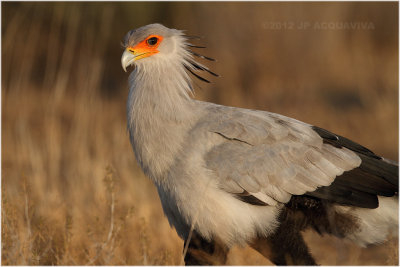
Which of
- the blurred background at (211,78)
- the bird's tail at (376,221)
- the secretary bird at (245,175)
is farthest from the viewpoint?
the blurred background at (211,78)

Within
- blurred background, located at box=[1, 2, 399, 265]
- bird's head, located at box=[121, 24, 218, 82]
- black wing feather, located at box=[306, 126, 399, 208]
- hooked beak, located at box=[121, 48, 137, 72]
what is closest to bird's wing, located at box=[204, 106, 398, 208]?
black wing feather, located at box=[306, 126, 399, 208]

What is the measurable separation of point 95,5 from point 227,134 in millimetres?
6148

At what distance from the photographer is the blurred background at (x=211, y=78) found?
6.05m

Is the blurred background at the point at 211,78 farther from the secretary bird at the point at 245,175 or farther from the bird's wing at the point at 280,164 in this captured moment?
the bird's wing at the point at 280,164

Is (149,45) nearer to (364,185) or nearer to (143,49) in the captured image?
(143,49)

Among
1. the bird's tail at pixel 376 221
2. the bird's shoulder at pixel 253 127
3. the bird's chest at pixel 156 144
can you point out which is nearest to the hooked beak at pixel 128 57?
the bird's chest at pixel 156 144

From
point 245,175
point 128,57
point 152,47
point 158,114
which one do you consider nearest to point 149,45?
point 152,47

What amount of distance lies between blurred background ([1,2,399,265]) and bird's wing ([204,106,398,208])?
2.23 m

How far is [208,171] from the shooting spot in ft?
9.44

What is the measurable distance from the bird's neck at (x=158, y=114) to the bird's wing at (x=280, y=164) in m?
0.18

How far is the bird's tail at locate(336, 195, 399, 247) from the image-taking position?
3.03 metres

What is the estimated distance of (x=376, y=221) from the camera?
3.05m

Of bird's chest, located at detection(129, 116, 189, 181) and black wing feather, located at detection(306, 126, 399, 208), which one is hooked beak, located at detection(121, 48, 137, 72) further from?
black wing feather, located at detection(306, 126, 399, 208)

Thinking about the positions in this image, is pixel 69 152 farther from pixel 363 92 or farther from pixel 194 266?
pixel 363 92
